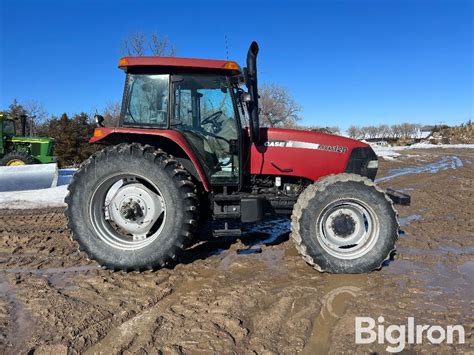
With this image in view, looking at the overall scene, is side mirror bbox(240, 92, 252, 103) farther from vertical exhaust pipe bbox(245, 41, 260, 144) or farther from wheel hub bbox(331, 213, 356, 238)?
wheel hub bbox(331, 213, 356, 238)

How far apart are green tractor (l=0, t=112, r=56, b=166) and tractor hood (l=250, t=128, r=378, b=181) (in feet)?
38.3

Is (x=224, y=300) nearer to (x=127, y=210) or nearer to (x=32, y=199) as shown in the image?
(x=127, y=210)

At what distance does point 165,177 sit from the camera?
3.58 m

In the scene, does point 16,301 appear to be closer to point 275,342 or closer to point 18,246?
point 18,246

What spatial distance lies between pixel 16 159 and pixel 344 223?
1310 centimetres

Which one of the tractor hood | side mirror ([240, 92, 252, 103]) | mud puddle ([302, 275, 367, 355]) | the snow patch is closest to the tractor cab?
side mirror ([240, 92, 252, 103])

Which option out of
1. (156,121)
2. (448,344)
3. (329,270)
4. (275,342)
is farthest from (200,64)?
(448,344)

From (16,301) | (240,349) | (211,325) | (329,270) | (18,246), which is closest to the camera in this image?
(240,349)

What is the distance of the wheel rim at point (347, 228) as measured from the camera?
3641 mm

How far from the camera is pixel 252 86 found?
3773 millimetres

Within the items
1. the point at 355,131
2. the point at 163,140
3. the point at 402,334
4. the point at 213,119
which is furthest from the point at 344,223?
the point at 355,131

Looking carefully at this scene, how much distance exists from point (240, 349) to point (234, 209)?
6.25 ft

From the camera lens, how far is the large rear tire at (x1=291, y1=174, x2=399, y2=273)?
11.6 ft

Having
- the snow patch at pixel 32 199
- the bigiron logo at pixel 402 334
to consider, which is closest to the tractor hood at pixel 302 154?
the bigiron logo at pixel 402 334
